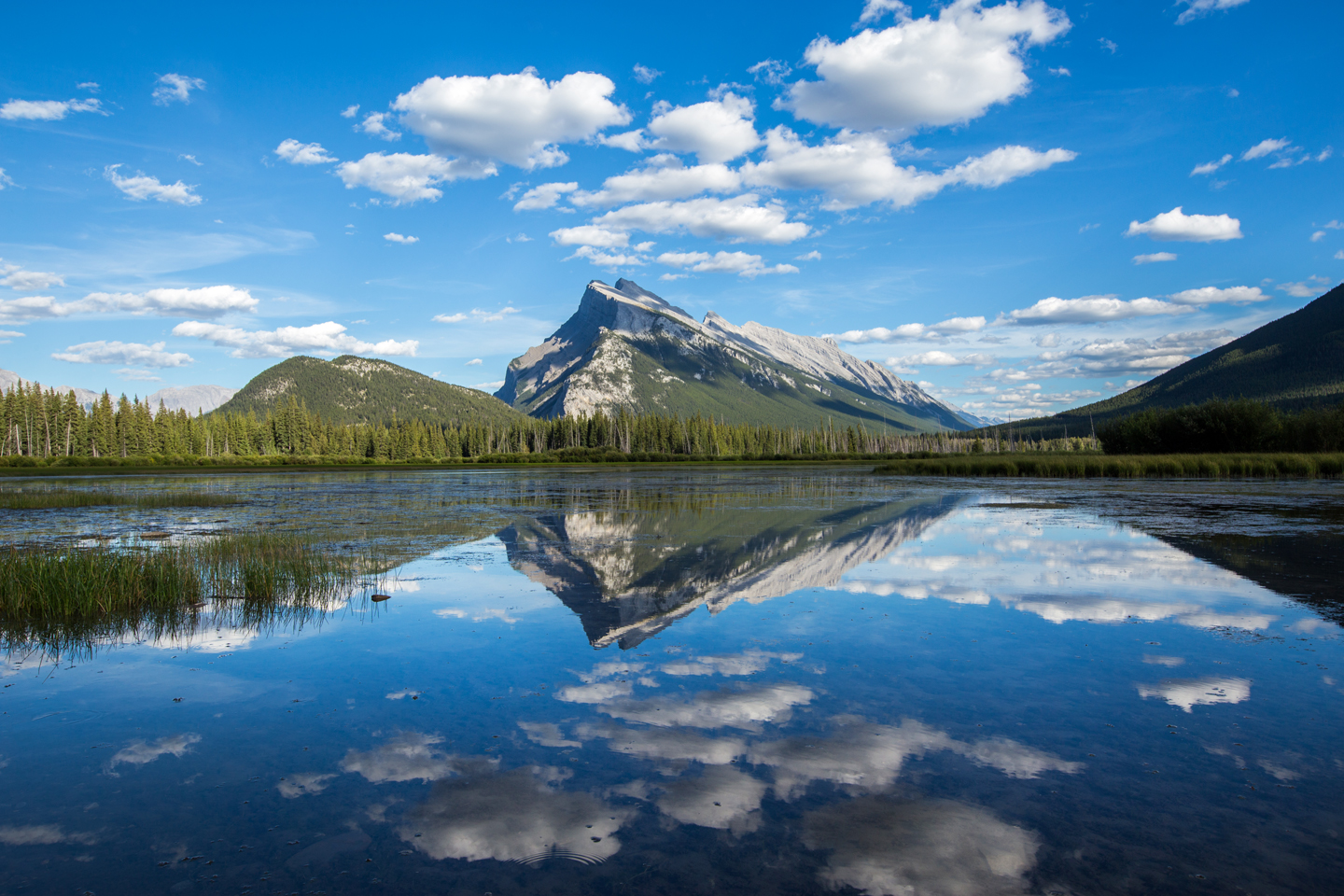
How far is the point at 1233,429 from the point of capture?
81.1 m

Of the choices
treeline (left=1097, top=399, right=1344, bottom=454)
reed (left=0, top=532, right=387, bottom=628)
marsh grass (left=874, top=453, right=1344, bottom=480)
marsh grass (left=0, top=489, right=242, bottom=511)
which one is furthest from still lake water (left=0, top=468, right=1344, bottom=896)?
treeline (left=1097, top=399, right=1344, bottom=454)

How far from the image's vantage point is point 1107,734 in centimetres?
754

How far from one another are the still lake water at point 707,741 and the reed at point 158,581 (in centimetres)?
157

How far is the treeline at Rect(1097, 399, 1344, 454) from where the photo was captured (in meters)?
74.4

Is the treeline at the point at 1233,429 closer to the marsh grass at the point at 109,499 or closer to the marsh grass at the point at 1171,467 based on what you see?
the marsh grass at the point at 1171,467

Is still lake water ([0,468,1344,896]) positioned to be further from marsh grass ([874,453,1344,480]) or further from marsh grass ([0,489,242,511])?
marsh grass ([874,453,1344,480])

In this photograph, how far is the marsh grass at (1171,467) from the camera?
2312 inches

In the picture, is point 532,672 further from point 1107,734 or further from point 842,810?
point 1107,734

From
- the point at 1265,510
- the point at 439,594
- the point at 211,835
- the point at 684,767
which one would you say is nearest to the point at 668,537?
the point at 439,594

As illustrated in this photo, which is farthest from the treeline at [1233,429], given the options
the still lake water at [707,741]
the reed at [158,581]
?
the reed at [158,581]

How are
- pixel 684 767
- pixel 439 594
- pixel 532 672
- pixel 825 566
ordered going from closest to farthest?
pixel 684 767 → pixel 532 672 → pixel 439 594 → pixel 825 566

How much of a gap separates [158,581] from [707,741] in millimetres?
13377

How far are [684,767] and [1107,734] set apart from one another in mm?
4488

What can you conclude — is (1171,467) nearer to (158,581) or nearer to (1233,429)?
(1233,429)
